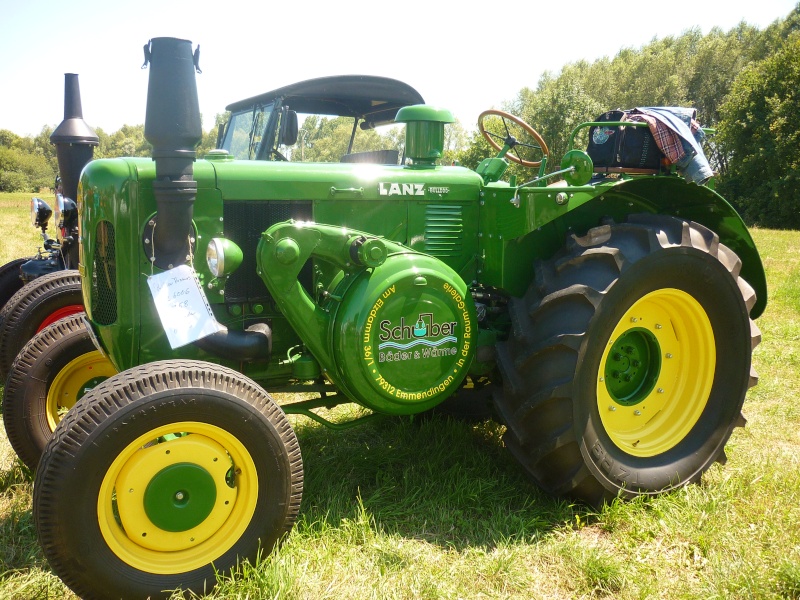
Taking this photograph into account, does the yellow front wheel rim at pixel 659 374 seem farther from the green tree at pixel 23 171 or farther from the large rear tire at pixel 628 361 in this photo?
the green tree at pixel 23 171

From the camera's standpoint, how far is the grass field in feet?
8.03

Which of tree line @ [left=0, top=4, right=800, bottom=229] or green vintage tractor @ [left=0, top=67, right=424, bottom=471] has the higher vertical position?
tree line @ [left=0, top=4, right=800, bottom=229]

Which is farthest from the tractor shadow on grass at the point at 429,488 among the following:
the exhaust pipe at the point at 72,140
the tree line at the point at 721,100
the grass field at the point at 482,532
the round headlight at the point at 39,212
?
the tree line at the point at 721,100

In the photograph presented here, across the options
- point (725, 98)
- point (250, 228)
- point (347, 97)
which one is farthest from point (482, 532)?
point (725, 98)

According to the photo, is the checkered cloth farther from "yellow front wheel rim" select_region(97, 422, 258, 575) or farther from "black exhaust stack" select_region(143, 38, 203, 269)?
"yellow front wheel rim" select_region(97, 422, 258, 575)

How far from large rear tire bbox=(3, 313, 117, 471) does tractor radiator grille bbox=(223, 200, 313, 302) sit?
92 cm

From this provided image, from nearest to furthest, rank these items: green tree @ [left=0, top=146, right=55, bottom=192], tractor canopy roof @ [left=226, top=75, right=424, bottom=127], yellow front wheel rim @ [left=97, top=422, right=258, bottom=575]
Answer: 1. yellow front wheel rim @ [left=97, top=422, right=258, bottom=575]
2. tractor canopy roof @ [left=226, top=75, right=424, bottom=127]
3. green tree @ [left=0, top=146, right=55, bottom=192]

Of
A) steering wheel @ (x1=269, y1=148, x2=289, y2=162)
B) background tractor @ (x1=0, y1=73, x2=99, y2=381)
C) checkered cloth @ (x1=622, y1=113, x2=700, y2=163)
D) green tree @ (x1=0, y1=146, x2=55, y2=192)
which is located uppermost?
checkered cloth @ (x1=622, y1=113, x2=700, y2=163)

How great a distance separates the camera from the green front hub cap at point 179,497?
89.5 inches

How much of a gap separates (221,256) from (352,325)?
0.61 m

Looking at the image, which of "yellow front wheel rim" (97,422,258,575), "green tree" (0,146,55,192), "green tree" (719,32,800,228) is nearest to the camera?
"yellow front wheel rim" (97,422,258,575)

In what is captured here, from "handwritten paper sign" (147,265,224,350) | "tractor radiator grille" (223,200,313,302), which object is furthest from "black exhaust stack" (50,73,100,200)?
"handwritten paper sign" (147,265,224,350)

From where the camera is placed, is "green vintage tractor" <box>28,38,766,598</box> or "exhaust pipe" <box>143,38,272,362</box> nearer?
"green vintage tractor" <box>28,38,766,598</box>

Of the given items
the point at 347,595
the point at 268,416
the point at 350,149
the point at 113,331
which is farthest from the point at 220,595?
the point at 350,149
